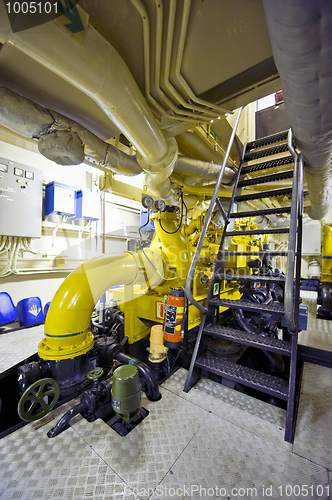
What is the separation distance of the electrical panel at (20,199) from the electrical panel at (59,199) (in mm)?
179

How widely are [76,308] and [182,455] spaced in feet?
3.74

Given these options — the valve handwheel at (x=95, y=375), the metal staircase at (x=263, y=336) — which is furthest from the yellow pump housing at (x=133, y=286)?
the metal staircase at (x=263, y=336)

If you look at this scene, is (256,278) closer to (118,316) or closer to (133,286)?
(133,286)

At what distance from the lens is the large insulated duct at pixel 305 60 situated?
700 millimetres

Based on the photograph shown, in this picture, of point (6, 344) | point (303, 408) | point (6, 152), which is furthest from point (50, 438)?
point (6, 152)

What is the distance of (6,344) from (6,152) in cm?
309

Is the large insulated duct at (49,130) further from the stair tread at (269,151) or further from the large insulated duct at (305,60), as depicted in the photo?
the stair tread at (269,151)

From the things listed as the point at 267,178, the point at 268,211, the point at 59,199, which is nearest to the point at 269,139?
the point at 267,178

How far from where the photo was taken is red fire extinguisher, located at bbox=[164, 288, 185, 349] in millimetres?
A: 1758

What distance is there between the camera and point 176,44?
1.30 meters

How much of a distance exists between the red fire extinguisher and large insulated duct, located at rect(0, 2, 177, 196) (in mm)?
1289

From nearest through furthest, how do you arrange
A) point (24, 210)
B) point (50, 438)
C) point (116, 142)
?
point (50, 438) < point (116, 142) < point (24, 210)

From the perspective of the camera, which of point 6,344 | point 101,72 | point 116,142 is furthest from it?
point 116,142

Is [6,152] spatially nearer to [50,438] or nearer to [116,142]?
[116,142]
